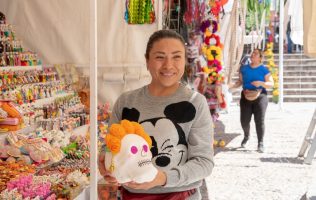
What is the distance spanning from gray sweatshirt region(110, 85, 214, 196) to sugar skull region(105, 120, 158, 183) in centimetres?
12

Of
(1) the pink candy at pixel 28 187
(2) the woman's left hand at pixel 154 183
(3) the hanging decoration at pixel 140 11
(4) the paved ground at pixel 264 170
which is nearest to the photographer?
(2) the woman's left hand at pixel 154 183

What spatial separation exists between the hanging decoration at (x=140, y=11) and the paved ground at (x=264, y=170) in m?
2.05

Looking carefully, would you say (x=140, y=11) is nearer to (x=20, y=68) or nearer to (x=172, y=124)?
(x=20, y=68)

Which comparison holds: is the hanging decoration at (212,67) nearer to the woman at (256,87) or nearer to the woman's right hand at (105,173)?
the woman at (256,87)

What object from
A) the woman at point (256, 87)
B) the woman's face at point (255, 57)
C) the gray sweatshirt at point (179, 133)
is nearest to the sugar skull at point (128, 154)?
the gray sweatshirt at point (179, 133)

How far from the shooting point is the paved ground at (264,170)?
5.23 m

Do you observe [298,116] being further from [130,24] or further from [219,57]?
[130,24]

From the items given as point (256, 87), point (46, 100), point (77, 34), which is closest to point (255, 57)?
point (256, 87)

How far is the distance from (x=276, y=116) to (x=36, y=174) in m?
9.83

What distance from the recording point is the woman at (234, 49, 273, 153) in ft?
23.6

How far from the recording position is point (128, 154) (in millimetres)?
1676

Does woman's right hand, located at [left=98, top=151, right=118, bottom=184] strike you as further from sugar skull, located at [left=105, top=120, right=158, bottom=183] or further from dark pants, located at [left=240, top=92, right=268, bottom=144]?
dark pants, located at [left=240, top=92, right=268, bottom=144]

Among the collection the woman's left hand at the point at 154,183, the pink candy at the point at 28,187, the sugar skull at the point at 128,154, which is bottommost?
the pink candy at the point at 28,187

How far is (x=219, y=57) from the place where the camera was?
23.4 feet
